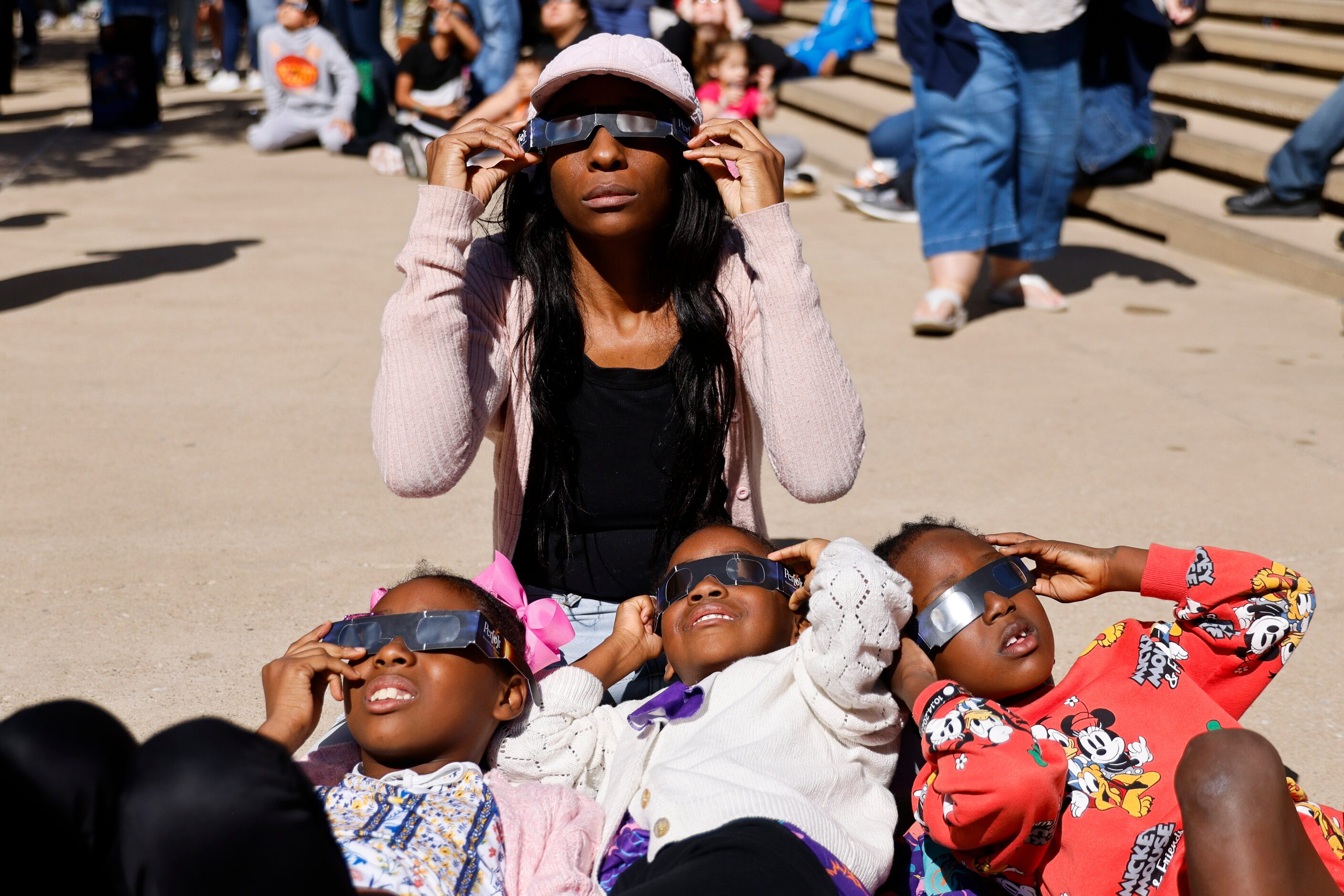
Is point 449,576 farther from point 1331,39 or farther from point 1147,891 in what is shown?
point 1331,39

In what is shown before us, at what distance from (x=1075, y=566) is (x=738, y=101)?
25.1 ft

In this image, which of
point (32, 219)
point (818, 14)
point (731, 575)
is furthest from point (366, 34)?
point (731, 575)

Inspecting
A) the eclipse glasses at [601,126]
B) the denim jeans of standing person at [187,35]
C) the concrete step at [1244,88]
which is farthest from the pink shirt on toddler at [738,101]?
the denim jeans of standing person at [187,35]

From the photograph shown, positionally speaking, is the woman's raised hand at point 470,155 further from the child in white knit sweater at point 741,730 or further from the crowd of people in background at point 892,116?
the crowd of people in background at point 892,116

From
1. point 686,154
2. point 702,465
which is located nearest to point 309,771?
point 702,465

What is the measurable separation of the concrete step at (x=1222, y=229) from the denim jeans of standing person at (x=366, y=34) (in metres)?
6.84

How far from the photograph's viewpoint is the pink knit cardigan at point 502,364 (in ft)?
8.41

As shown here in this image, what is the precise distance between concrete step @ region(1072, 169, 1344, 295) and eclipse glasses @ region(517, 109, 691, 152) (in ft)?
16.3

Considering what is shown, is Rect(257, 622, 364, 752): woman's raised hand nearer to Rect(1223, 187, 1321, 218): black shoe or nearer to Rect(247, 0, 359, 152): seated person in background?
Rect(1223, 187, 1321, 218): black shoe

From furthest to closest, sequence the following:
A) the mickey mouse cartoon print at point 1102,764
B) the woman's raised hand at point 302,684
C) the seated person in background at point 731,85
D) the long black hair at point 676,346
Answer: the seated person in background at point 731,85
the long black hair at point 676,346
the woman's raised hand at point 302,684
the mickey mouse cartoon print at point 1102,764

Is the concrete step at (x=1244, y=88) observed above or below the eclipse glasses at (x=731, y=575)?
above

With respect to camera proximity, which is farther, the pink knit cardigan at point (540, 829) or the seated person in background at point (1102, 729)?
the pink knit cardigan at point (540, 829)

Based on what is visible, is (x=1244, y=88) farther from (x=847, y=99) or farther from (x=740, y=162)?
(x=740, y=162)

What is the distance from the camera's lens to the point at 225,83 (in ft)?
48.8
